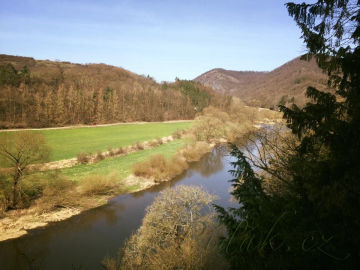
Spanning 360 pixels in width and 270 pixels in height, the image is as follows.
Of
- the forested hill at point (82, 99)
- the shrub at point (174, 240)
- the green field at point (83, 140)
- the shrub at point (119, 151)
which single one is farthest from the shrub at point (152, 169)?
the forested hill at point (82, 99)

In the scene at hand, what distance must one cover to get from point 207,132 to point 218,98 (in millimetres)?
64361

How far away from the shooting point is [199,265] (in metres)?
9.21

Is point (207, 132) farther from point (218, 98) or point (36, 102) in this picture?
point (218, 98)

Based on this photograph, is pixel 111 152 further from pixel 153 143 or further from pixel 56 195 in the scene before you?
pixel 56 195

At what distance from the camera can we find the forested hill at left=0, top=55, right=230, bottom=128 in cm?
4928

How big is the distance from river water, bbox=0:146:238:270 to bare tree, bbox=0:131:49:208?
4861 mm

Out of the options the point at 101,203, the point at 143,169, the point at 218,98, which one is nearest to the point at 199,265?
the point at 101,203

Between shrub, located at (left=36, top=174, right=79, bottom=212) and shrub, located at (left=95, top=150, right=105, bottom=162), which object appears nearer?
shrub, located at (left=36, top=174, right=79, bottom=212)

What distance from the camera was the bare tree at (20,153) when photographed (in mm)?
17547

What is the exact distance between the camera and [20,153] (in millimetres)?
18359

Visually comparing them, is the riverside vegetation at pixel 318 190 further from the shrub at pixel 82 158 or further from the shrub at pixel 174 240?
the shrub at pixel 82 158

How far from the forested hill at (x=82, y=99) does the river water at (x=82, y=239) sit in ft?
124

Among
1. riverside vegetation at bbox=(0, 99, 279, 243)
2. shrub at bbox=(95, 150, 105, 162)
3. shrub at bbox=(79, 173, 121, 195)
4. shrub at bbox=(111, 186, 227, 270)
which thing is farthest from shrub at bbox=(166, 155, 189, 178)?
shrub at bbox=(111, 186, 227, 270)

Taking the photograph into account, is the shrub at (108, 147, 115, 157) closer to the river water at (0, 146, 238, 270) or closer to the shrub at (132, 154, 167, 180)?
the shrub at (132, 154, 167, 180)
